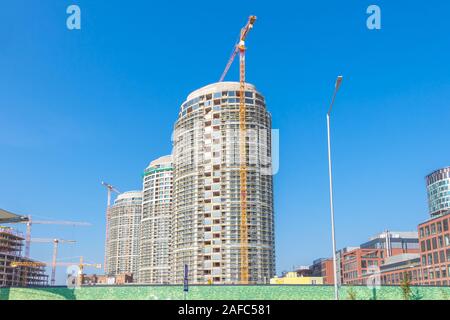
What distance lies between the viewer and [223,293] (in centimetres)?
3819

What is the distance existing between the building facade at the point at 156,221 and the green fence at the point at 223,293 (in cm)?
12283

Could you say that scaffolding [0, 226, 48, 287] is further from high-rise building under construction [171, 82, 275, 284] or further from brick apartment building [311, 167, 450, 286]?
brick apartment building [311, 167, 450, 286]

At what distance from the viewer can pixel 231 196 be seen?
11575cm

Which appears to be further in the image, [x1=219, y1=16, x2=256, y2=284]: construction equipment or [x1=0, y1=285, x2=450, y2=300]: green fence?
[x1=219, y1=16, x2=256, y2=284]: construction equipment

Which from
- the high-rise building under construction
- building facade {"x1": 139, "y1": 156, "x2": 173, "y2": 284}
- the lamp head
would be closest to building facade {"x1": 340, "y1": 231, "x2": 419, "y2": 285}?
the high-rise building under construction

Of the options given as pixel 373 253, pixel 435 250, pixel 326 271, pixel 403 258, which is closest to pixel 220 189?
pixel 435 250

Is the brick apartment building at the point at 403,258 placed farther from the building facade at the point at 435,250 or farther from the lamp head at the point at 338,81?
the lamp head at the point at 338,81

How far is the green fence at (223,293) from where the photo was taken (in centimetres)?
3775

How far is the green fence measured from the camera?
1486 inches

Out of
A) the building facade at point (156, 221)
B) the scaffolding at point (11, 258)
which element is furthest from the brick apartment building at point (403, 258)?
the scaffolding at point (11, 258)

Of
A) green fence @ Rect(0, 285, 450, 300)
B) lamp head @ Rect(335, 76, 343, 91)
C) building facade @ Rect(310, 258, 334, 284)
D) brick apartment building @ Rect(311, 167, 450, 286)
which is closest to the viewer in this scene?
lamp head @ Rect(335, 76, 343, 91)

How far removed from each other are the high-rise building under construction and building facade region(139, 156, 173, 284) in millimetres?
40414

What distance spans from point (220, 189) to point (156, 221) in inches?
2235
